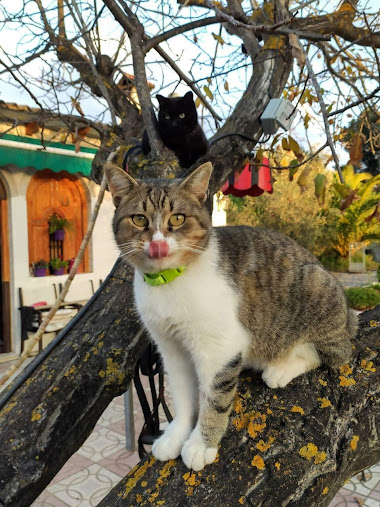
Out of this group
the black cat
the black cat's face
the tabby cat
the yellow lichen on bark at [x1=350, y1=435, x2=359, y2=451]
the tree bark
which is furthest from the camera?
the black cat's face

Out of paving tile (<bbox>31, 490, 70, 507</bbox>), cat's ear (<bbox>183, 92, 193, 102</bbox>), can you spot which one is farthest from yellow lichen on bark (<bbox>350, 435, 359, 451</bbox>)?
paving tile (<bbox>31, 490, 70, 507</bbox>)

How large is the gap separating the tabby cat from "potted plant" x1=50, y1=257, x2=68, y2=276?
18.6ft

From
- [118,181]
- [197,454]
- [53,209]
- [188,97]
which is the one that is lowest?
[197,454]

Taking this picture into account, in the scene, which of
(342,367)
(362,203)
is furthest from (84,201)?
(362,203)

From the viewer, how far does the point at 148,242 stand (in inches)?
49.0

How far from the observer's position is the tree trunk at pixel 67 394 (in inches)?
46.1

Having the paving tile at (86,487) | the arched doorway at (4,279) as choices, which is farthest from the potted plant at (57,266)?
the paving tile at (86,487)

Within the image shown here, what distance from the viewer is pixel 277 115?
1840 millimetres

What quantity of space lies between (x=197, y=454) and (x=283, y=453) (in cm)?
24

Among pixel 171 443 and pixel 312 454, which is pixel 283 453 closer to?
pixel 312 454

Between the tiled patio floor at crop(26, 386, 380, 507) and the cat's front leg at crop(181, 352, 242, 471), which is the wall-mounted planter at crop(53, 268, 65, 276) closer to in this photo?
the tiled patio floor at crop(26, 386, 380, 507)

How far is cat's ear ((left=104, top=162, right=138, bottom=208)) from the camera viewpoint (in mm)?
1330

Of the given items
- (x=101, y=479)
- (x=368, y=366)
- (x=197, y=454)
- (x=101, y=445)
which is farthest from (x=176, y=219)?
(x=101, y=445)

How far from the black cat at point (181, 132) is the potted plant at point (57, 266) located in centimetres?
480
